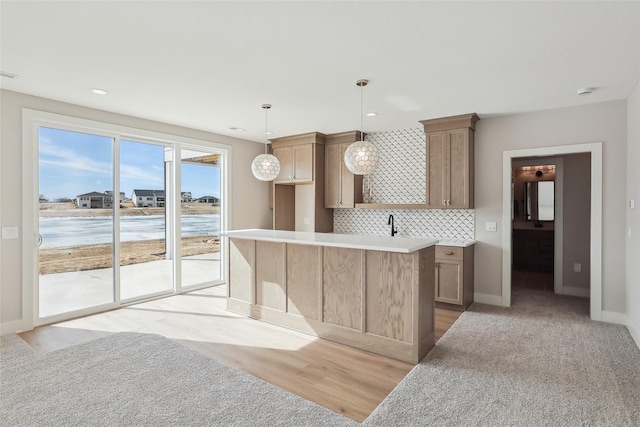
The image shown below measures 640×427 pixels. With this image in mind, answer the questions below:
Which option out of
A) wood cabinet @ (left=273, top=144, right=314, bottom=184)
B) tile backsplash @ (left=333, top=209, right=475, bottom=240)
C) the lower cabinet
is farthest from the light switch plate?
tile backsplash @ (left=333, top=209, right=475, bottom=240)

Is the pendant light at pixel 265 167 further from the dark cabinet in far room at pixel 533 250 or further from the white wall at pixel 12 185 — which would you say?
the dark cabinet in far room at pixel 533 250

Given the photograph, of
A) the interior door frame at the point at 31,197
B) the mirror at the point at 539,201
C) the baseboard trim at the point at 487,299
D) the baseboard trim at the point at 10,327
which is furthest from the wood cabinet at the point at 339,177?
the baseboard trim at the point at 10,327

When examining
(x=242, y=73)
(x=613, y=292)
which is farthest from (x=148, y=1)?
(x=613, y=292)

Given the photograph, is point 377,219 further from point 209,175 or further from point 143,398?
point 143,398

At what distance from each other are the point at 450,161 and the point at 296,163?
2479mm

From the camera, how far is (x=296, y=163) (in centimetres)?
578

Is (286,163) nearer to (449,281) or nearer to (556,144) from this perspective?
(449,281)

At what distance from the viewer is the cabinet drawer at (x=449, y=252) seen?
416cm

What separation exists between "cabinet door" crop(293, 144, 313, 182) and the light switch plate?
3638mm

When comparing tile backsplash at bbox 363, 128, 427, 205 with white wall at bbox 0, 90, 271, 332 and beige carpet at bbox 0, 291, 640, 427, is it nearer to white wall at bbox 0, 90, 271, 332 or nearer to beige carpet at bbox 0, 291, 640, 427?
beige carpet at bbox 0, 291, 640, 427

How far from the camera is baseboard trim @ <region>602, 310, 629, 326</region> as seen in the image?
12.2 feet

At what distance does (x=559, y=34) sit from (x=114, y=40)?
3.07 metres

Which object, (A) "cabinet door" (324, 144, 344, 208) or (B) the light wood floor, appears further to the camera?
(A) "cabinet door" (324, 144, 344, 208)

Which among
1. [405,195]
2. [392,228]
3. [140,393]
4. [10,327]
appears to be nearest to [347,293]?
[140,393]
